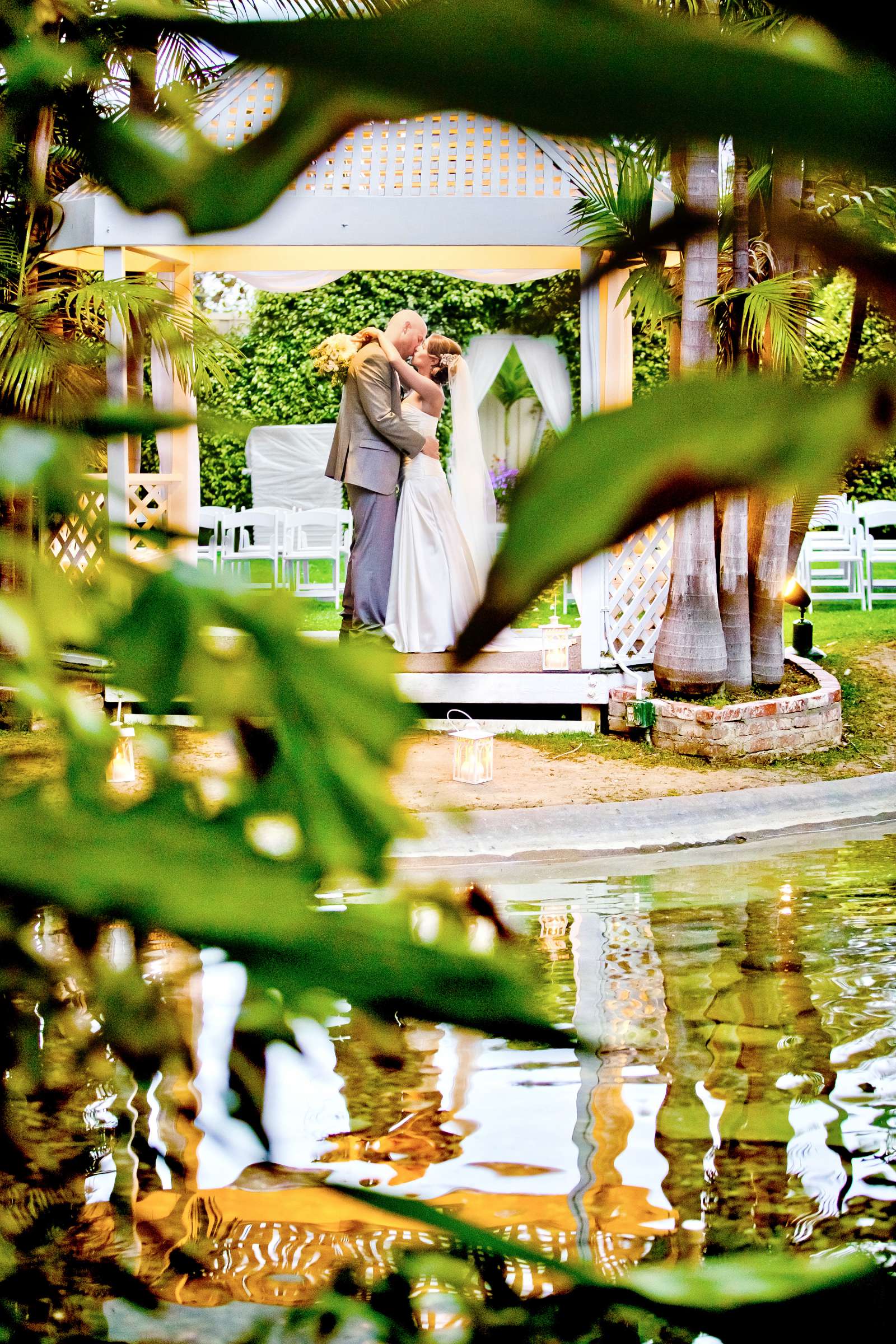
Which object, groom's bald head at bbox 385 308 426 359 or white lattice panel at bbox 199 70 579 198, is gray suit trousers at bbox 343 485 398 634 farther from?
white lattice panel at bbox 199 70 579 198

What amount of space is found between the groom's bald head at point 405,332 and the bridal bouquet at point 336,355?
0.72 feet

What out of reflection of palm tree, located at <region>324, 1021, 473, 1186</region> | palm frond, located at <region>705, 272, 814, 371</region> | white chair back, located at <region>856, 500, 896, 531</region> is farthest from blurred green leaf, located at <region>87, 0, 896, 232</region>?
white chair back, located at <region>856, 500, 896, 531</region>

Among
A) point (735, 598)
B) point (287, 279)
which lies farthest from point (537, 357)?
point (287, 279)

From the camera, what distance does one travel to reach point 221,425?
10.4 inches

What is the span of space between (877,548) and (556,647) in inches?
175

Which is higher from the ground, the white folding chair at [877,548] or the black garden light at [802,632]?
the white folding chair at [877,548]

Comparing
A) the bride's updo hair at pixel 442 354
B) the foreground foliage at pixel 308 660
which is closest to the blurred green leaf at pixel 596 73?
the foreground foliage at pixel 308 660

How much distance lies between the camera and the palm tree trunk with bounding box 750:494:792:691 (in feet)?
18.3

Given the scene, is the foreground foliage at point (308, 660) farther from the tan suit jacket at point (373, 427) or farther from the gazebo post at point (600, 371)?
the tan suit jacket at point (373, 427)

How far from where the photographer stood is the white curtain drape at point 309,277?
25.7 ft

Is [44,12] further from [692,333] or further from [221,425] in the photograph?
[692,333]

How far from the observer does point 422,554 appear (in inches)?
275

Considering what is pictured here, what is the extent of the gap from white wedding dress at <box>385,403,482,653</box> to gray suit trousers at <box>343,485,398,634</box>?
2.4 inches

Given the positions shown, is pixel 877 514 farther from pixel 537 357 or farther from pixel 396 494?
pixel 537 357
